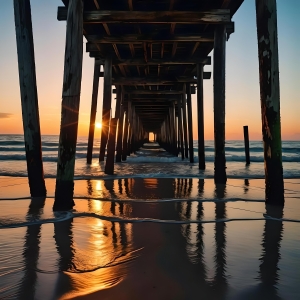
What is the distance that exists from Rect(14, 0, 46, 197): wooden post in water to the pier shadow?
869 millimetres

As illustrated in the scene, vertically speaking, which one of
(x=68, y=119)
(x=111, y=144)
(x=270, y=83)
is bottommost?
(x=111, y=144)

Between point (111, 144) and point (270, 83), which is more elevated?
point (270, 83)

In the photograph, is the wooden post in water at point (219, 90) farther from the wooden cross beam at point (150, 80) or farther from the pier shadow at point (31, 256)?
the wooden cross beam at point (150, 80)

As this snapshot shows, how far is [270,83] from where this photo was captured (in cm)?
342

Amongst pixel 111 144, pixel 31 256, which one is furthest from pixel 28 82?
pixel 111 144

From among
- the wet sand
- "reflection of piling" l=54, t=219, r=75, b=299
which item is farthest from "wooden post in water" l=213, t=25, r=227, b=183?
"reflection of piling" l=54, t=219, r=75, b=299

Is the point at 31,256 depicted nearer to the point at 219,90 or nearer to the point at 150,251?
the point at 150,251

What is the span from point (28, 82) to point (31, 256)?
8.01 ft

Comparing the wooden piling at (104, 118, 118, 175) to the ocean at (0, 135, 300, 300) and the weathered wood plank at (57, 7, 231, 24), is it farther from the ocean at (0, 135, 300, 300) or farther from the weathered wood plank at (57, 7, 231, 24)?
the ocean at (0, 135, 300, 300)

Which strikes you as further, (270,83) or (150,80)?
(150,80)

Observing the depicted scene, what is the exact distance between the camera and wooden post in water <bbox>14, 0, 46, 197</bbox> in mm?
3619

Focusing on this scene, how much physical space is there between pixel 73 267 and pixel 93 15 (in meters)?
4.32

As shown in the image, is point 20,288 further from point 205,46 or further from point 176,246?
point 205,46

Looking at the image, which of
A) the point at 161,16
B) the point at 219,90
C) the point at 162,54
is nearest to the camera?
the point at 161,16
